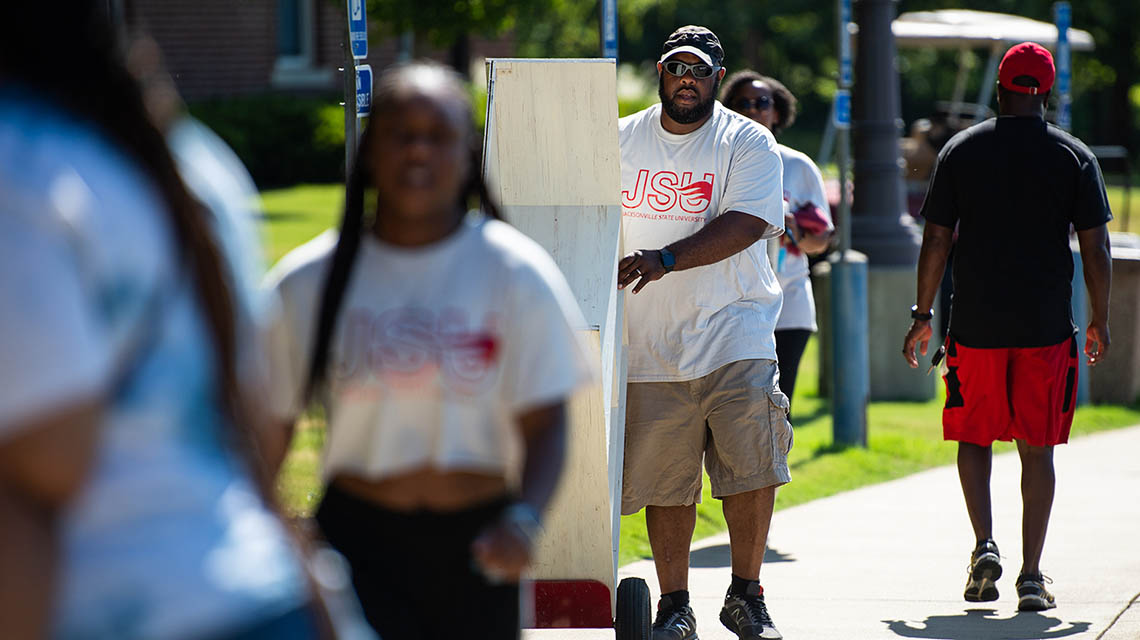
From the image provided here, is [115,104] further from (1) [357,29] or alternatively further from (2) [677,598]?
(2) [677,598]

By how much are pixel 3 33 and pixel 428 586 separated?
1351mm

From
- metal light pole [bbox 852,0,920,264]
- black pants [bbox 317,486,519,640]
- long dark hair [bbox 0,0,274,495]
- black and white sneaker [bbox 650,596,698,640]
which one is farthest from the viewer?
metal light pole [bbox 852,0,920,264]

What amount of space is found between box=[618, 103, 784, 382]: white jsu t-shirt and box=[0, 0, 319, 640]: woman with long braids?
139 inches

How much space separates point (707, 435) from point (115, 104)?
154 inches

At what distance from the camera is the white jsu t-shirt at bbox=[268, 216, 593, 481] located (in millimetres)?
2822

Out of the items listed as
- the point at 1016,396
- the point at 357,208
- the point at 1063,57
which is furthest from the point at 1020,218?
the point at 1063,57

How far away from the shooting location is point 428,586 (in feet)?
9.90

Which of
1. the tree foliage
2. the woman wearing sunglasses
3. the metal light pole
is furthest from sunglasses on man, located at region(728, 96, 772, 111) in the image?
the tree foliage

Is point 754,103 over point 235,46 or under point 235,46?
over

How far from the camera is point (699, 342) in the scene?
222 inches

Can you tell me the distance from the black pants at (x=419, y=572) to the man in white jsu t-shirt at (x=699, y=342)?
260 cm

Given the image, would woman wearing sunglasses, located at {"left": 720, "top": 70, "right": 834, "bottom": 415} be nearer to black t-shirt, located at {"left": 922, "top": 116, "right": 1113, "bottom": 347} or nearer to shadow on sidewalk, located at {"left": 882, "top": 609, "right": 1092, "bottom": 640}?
black t-shirt, located at {"left": 922, "top": 116, "right": 1113, "bottom": 347}

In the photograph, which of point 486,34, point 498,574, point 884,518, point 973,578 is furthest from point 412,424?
point 486,34

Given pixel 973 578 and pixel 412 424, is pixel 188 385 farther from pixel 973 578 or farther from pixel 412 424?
pixel 973 578
